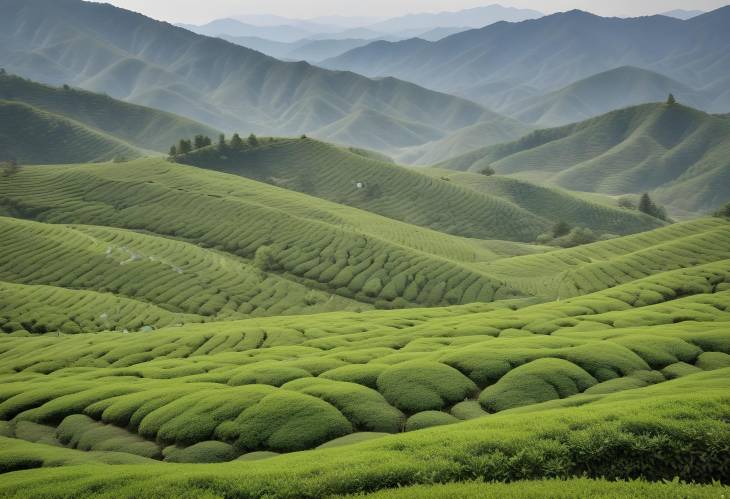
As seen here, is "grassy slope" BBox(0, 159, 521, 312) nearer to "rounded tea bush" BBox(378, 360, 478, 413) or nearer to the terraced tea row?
the terraced tea row

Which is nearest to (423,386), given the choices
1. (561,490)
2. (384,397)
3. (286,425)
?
(384,397)

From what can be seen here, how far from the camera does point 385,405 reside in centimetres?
3144

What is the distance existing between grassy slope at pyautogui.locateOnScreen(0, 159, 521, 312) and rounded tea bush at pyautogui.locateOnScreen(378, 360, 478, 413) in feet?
249

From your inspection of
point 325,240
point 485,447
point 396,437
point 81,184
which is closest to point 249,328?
point 396,437

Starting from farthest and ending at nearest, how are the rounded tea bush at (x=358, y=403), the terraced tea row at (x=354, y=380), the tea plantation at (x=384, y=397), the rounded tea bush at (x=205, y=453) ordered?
1. the rounded tea bush at (x=358, y=403)
2. the terraced tea row at (x=354, y=380)
3. the rounded tea bush at (x=205, y=453)
4. the tea plantation at (x=384, y=397)

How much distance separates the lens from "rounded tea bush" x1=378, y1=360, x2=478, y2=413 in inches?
1256

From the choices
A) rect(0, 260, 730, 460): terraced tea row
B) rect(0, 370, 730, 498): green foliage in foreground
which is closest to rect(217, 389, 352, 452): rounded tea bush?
rect(0, 260, 730, 460): terraced tea row

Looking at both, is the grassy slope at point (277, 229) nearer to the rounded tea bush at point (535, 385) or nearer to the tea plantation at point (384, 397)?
the tea plantation at point (384, 397)

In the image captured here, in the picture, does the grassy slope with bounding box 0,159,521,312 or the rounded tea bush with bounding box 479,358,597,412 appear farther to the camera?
the grassy slope with bounding box 0,159,521,312

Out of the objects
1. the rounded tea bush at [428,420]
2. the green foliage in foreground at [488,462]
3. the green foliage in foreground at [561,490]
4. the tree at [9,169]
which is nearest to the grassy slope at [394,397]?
the green foliage in foreground at [488,462]

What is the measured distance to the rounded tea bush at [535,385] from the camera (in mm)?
31078

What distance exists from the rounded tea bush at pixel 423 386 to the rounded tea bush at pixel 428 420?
4.12ft

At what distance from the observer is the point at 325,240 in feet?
461

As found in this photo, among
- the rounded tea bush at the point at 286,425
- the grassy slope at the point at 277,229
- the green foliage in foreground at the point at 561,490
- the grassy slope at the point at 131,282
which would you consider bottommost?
the grassy slope at the point at 131,282
